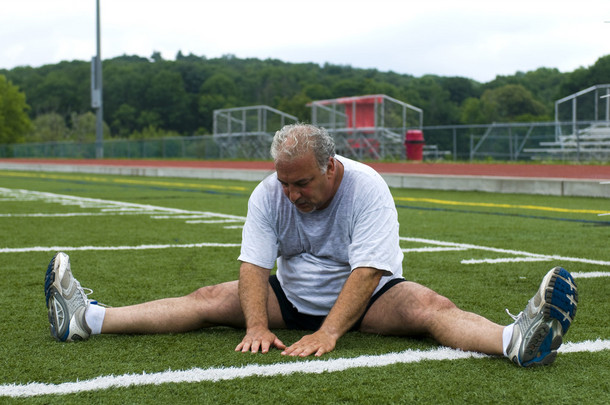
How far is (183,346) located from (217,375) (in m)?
0.59

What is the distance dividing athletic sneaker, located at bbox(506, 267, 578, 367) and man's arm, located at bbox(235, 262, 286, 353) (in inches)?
40.9

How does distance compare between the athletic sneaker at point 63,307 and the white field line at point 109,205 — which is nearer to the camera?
the athletic sneaker at point 63,307

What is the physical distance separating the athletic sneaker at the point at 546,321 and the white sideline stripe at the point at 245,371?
264 mm

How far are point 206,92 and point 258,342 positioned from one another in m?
101

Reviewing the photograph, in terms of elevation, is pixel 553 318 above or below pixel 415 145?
below

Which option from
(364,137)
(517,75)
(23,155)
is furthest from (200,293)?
(517,75)

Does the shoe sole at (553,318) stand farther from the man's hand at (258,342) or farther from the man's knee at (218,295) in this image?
the man's knee at (218,295)

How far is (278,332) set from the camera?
164 inches

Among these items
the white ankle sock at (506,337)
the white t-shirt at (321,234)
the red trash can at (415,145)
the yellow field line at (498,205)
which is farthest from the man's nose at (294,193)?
the red trash can at (415,145)

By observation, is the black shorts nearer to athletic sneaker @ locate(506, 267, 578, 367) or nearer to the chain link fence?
athletic sneaker @ locate(506, 267, 578, 367)

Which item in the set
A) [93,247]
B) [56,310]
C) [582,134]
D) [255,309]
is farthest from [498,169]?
[56,310]

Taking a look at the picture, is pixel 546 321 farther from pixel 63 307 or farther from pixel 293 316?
pixel 63 307

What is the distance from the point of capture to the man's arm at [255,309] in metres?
3.68

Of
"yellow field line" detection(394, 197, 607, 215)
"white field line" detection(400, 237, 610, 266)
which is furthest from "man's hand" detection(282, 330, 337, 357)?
"yellow field line" detection(394, 197, 607, 215)
